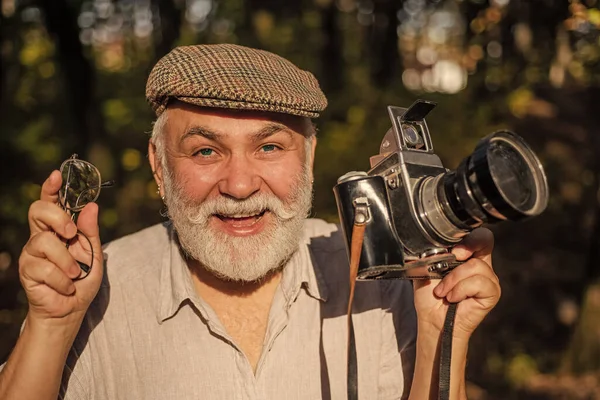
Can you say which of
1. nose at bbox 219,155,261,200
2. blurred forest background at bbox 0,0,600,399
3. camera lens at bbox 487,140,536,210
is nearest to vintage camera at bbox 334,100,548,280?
camera lens at bbox 487,140,536,210

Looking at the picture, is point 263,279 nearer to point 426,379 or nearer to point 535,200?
point 426,379

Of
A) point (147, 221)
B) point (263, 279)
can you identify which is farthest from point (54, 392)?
point (147, 221)

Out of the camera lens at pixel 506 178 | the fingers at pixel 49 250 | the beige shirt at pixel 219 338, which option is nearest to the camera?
the camera lens at pixel 506 178

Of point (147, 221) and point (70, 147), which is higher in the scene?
point (70, 147)

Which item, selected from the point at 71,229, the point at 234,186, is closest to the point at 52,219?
the point at 71,229

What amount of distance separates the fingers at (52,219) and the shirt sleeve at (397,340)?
51.8 inches

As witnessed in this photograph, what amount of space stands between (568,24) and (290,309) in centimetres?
274

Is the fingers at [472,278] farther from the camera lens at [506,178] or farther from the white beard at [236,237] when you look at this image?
the white beard at [236,237]

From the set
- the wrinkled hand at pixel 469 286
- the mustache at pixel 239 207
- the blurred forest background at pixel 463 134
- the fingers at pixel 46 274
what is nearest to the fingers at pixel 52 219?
the fingers at pixel 46 274

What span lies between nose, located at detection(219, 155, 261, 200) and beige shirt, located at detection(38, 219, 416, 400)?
1.50 feet

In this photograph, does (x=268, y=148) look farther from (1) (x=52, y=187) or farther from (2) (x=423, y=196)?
(1) (x=52, y=187)

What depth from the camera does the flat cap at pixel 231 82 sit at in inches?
86.9

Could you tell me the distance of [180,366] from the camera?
234cm

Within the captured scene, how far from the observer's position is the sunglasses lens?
2.00 m
